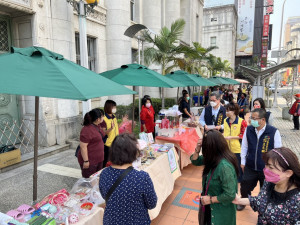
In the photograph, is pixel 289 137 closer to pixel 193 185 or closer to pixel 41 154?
pixel 193 185

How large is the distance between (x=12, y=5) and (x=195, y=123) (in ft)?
21.1

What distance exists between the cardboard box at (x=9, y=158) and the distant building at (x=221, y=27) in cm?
5274

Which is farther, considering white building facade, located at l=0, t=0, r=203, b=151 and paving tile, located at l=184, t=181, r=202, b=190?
white building facade, located at l=0, t=0, r=203, b=151

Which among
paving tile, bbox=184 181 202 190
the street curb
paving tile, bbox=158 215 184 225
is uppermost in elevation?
the street curb

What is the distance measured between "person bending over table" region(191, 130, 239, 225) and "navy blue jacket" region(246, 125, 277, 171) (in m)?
1.34

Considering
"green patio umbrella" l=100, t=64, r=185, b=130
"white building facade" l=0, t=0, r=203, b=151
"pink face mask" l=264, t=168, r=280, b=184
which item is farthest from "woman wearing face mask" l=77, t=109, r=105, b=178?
"white building facade" l=0, t=0, r=203, b=151

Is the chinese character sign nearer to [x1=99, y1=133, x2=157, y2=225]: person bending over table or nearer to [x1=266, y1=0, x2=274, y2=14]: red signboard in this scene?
[x1=266, y1=0, x2=274, y2=14]: red signboard

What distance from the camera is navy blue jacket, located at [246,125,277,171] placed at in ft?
11.3

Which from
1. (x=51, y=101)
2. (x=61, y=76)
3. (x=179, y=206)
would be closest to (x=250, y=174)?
(x=179, y=206)

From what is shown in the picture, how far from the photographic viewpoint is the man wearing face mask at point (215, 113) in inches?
221

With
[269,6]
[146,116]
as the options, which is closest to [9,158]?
[146,116]

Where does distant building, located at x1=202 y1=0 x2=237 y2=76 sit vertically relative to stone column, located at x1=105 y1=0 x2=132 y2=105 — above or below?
above

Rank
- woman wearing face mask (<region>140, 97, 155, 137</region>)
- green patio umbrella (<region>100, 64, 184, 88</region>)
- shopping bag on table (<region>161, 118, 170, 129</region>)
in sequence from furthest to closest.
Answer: woman wearing face mask (<region>140, 97, 155, 137</region>) < shopping bag on table (<region>161, 118, 170, 129</region>) < green patio umbrella (<region>100, 64, 184, 88</region>)

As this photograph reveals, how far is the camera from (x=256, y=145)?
11.7 ft
